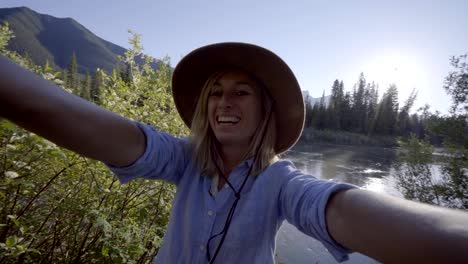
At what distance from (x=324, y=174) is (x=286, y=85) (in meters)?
15.7

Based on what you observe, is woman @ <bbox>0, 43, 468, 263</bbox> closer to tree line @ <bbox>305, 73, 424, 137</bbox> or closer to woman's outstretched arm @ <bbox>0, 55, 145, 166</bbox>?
woman's outstretched arm @ <bbox>0, 55, 145, 166</bbox>

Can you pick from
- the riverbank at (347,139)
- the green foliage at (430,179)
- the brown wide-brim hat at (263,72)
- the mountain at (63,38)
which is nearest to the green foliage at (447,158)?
the green foliage at (430,179)

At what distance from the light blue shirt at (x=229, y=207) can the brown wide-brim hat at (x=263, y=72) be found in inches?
13.2

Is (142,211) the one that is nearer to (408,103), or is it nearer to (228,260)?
(228,260)

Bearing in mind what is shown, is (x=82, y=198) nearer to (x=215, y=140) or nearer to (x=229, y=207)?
(x=215, y=140)

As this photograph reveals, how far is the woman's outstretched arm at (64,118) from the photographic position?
689mm

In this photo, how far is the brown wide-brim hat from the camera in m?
1.34

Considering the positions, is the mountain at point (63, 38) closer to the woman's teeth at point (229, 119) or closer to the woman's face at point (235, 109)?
the woman's face at point (235, 109)

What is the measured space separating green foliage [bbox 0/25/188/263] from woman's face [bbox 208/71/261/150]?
96 cm

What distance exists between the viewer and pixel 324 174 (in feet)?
51.7

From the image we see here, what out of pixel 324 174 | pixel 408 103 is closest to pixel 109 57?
pixel 408 103

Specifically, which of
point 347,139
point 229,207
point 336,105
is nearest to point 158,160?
point 229,207

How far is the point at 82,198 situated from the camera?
82.4 inches

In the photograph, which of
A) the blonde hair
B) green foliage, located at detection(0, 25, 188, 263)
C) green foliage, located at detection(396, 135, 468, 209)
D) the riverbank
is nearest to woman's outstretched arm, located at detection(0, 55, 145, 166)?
the blonde hair
